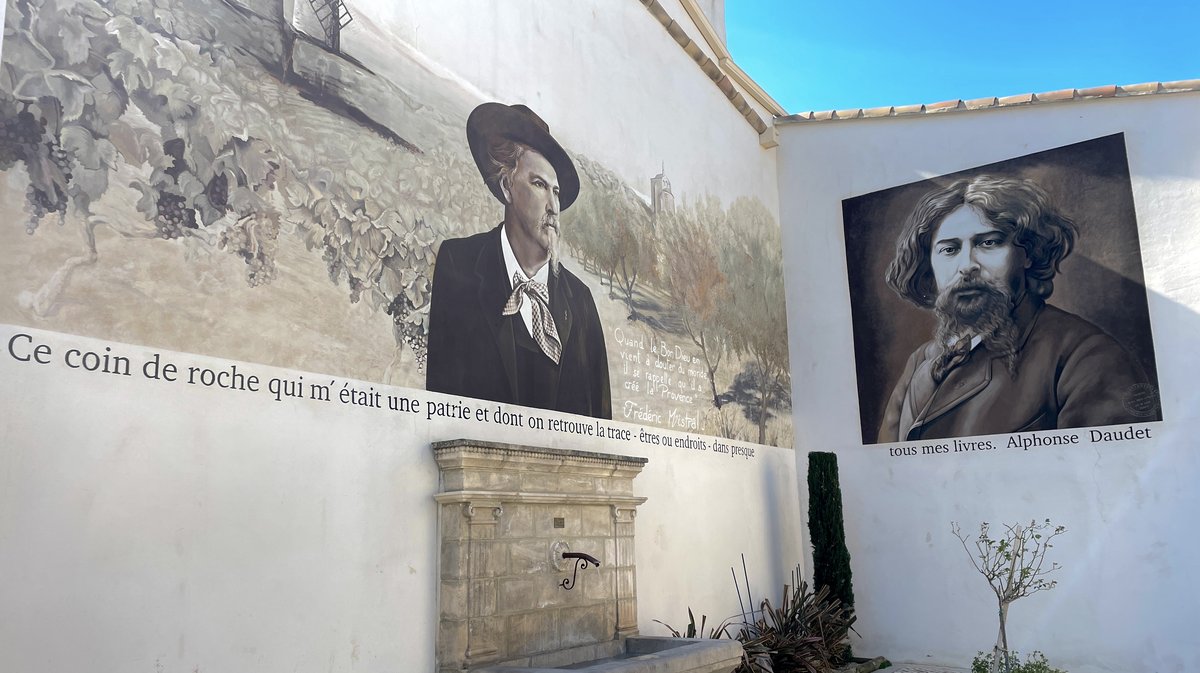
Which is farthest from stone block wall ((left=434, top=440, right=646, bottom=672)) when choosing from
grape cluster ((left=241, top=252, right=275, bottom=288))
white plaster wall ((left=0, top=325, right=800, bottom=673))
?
grape cluster ((left=241, top=252, right=275, bottom=288))

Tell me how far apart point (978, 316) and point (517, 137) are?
7.02 metres

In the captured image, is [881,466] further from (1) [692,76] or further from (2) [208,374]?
(2) [208,374]

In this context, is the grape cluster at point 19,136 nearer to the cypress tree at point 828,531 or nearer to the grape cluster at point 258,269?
the grape cluster at point 258,269

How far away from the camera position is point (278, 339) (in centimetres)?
611

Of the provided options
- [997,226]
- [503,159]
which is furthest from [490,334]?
[997,226]

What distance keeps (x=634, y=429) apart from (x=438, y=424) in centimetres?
303

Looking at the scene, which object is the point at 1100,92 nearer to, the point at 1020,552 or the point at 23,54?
the point at 1020,552

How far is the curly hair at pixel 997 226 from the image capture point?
12289mm

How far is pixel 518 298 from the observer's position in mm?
8492

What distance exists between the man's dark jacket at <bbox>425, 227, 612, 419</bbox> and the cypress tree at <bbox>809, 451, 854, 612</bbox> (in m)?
4.11

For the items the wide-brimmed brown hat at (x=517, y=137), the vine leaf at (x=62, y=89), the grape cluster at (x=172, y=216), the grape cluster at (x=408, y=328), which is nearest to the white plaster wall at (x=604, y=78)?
the wide-brimmed brown hat at (x=517, y=137)

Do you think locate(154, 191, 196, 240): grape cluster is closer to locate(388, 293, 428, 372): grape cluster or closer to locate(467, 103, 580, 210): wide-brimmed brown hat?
locate(388, 293, 428, 372): grape cluster

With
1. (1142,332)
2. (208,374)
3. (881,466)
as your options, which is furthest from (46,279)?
(1142,332)

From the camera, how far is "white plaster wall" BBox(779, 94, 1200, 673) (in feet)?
36.7
